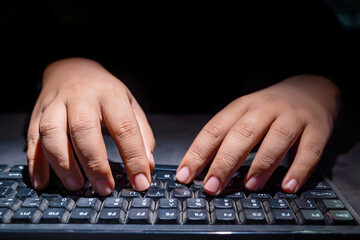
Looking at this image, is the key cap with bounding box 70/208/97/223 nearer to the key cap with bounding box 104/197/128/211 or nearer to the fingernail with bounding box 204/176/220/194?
the key cap with bounding box 104/197/128/211

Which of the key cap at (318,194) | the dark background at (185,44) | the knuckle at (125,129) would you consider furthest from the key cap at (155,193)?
the dark background at (185,44)

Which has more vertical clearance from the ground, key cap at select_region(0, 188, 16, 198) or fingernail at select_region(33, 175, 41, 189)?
fingernail at select_region(33, 175, 41, 189)

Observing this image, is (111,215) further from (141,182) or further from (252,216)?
(252,216)

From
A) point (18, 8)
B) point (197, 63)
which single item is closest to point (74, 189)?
point (197, 63)

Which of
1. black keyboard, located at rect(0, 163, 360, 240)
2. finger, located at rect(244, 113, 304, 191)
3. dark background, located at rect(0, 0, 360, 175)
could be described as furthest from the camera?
dark background, located at rect(0, 0, 360, 175)

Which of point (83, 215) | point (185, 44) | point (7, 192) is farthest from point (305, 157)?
point (185, 44)

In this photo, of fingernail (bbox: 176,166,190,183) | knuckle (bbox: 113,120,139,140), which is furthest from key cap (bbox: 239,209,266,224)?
knuckle (bbox: 113,120,139,140)

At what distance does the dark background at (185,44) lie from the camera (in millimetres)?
954

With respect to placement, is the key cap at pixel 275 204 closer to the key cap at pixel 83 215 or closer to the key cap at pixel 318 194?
the key cap at pixel 318 194

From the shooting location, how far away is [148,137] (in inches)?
22.0

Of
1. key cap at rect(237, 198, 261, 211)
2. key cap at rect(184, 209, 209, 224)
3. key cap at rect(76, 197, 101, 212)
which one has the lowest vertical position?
key cap at rect(76, 197, 101, 212)

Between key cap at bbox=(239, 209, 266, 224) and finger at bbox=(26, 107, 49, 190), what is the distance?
0.99 feet

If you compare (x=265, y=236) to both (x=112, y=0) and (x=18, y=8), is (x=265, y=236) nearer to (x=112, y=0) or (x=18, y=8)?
(x=112, y=0)

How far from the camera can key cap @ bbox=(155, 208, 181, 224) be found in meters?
0.38
